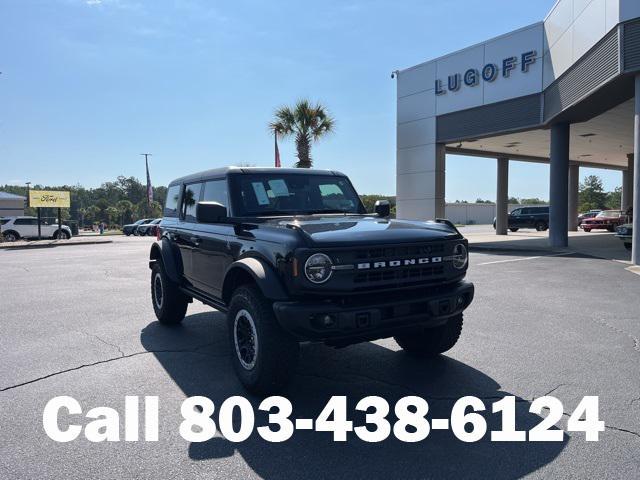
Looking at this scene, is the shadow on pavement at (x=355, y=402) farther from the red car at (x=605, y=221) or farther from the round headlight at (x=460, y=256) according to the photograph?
the red car at (x=605, y=221)

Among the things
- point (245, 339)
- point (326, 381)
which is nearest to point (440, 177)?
point (326, 381)

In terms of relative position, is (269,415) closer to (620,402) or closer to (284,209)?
(284,209)

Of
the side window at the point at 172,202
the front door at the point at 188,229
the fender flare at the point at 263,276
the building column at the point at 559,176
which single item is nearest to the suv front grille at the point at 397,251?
the fender flare at the point at 263,276

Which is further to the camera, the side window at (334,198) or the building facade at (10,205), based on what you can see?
the building facade at (10,205)

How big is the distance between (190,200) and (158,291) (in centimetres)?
151

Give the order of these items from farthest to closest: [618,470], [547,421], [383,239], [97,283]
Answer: [97,283], [383,239], [547,421], [618,470]

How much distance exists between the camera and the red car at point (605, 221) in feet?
104

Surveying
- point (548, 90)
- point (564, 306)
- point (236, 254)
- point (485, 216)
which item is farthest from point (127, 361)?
point (485, 216)

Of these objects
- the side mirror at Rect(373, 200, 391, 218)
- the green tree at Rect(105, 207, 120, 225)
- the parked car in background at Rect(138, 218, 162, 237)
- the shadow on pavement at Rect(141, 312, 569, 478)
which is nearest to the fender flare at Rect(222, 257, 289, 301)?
the shadow on pavement at Rect(141, 312, 569, 478)

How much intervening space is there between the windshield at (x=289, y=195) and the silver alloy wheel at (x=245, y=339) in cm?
118

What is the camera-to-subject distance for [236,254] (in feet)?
14.4

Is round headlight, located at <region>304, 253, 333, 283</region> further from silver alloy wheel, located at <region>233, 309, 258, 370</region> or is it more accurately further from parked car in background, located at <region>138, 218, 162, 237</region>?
parked car in background, located at <region>138, 218, 162, 237</region>

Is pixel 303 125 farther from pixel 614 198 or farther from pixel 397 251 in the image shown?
pixel 614 198

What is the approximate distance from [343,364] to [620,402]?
2.34 metres
